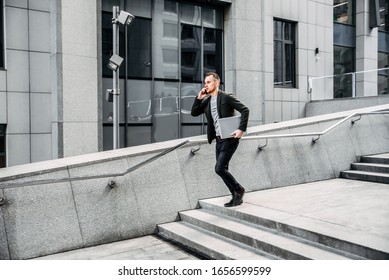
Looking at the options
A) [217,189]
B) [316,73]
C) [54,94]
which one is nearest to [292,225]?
[217,189]

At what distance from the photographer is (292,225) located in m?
4.86

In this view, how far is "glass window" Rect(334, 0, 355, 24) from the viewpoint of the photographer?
20516 mm

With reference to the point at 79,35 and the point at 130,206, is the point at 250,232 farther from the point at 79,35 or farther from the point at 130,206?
the point at 79,35

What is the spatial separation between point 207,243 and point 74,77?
8.31 metres

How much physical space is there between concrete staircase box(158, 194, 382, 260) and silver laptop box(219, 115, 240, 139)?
121 cm

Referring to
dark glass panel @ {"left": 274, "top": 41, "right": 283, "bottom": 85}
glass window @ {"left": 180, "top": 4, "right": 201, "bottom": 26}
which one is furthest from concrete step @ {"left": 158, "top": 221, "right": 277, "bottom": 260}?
dark glass panel @ {"left": 274, "top": 41, "right": 283, "bottom": 85}

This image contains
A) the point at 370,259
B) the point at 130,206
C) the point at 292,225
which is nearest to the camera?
the point at 370,259

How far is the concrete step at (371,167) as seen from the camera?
776cm

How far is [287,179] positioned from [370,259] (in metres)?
3.90

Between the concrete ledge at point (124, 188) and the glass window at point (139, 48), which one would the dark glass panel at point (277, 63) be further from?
the concrete ledge at point (124, 188)

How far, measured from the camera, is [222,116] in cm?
578

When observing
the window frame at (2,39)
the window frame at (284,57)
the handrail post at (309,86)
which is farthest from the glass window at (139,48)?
the handrail post at (309,86)

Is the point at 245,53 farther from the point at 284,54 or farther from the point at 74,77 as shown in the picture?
the point at 74,77

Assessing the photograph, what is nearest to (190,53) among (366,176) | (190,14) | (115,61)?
(190,14)
